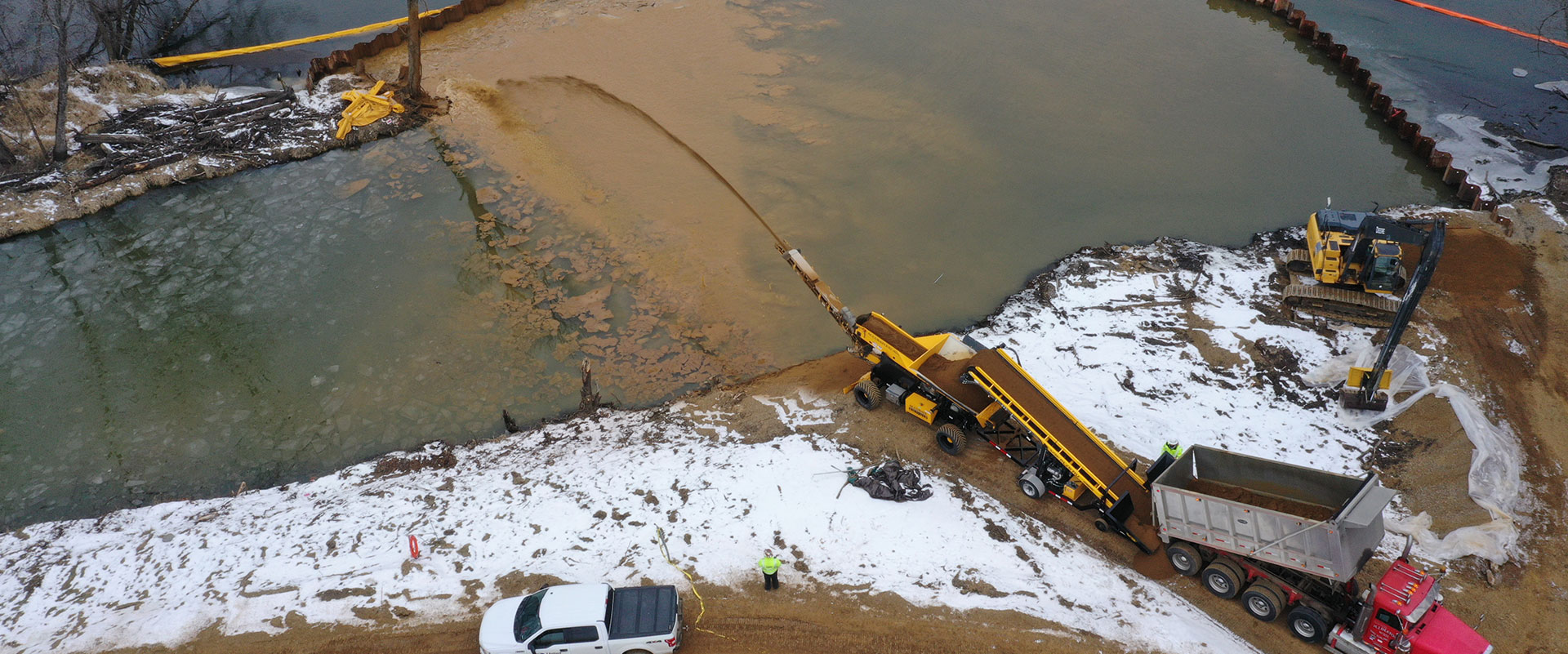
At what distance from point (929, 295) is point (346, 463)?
48.7 ft

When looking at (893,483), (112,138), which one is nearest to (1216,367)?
(893,483)

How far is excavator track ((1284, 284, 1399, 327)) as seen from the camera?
2075cm

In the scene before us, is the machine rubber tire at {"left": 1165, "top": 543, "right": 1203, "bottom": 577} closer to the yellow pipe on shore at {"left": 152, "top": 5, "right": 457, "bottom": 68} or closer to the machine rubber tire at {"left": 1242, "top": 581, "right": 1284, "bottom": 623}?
the machine rubber tire at {"left": 1242, "top": 581, "right": 1284, "bottom": 623}

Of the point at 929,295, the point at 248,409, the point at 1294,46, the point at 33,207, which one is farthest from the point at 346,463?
the point at 1294,46

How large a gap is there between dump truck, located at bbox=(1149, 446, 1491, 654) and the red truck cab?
14mm

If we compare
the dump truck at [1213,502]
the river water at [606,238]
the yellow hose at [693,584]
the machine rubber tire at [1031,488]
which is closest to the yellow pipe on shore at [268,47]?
the river water at [606,238]

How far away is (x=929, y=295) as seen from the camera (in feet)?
74.0

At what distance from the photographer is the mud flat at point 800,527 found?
14.0m

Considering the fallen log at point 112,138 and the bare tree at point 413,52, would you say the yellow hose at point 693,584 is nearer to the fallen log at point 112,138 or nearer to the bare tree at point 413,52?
the bare tree at point 413,52

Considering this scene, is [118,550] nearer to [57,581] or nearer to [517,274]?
[57,581]

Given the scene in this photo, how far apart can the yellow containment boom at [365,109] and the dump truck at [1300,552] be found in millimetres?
27397

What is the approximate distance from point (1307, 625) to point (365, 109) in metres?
30.8

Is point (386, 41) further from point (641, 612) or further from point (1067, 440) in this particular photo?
point (1067, 440)

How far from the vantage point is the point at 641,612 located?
13172mm
